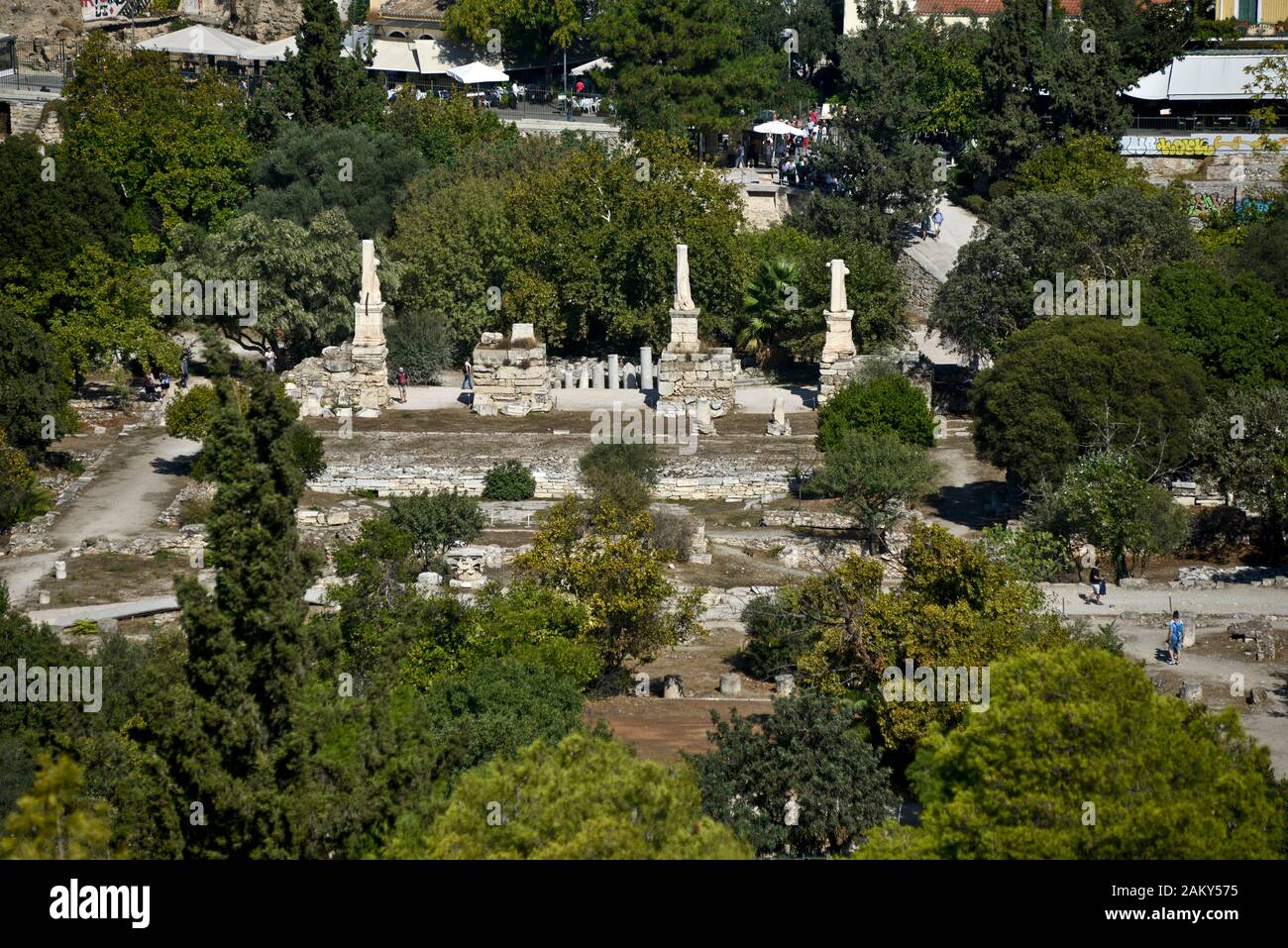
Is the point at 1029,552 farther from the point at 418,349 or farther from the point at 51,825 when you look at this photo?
the point at 51,825

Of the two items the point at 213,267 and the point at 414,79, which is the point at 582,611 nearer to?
the point at 213,267

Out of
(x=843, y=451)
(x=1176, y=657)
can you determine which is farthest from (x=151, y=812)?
(x=843, y=451)

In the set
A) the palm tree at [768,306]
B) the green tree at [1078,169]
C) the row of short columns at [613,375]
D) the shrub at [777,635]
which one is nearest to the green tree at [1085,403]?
the shrub at [777,635]

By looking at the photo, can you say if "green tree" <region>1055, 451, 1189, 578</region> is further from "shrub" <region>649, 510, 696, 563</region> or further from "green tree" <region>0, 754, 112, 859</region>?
"green tree" <region>0, 754, 112, 859</region>

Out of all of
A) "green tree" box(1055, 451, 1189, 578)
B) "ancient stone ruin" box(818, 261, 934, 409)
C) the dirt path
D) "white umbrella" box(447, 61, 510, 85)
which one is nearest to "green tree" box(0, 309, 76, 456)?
the dirt path

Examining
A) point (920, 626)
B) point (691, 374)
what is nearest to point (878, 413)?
point (691, 374)

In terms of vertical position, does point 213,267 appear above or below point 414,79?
below

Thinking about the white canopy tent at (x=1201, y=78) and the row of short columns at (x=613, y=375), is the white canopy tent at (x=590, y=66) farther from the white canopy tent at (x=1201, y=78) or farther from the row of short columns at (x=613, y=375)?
the row of short columns at (x=613, y=375)
